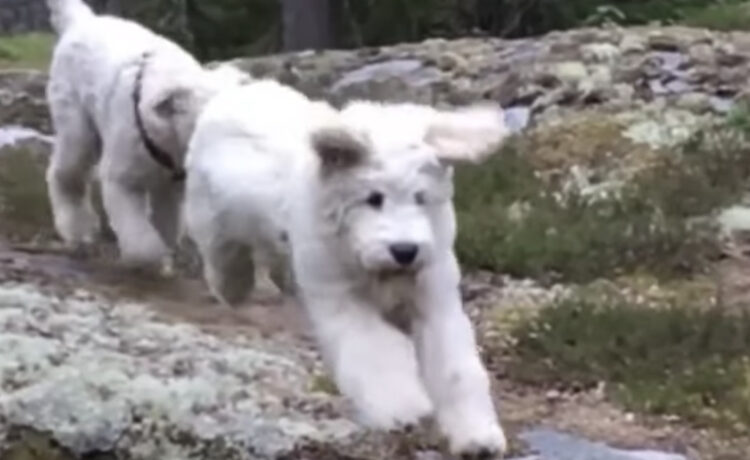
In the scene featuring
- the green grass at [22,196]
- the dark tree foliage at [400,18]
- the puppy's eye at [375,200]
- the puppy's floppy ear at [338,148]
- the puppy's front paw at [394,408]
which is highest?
the puppy's floppy ear at [338,148]

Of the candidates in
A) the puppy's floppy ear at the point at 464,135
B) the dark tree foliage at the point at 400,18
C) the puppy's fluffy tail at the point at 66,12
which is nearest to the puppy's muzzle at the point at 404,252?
the puppy's floppy ear at the point at 464,135

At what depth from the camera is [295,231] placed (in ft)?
25.7

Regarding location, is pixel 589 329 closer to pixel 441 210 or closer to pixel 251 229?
pixel 251 229

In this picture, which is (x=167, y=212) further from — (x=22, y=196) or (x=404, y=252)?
(x=404, y=252)

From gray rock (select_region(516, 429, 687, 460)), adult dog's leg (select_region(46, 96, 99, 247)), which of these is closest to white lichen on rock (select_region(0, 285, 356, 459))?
gray rock (select_region(516, 429, 687, 460))

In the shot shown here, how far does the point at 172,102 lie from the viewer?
975 centimetres

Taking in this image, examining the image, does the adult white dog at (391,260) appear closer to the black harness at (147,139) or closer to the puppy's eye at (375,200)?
the puppy's eye at (375,200)

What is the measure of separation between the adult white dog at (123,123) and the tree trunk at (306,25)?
967cm

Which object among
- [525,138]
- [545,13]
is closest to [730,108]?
[525,138]

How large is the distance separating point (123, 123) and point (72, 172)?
43.6 inches

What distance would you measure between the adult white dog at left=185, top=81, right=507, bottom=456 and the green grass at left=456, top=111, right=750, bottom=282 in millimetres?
3220

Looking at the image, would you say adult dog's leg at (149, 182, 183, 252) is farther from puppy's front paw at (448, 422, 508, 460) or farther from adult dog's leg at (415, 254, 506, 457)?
puppy's front paw at (448, 422, 508, 460)

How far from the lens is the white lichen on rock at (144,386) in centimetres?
817

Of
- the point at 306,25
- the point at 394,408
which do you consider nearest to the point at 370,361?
the point at 394,408
